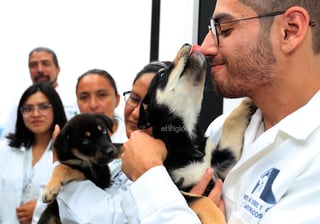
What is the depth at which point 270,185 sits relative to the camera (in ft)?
3.12

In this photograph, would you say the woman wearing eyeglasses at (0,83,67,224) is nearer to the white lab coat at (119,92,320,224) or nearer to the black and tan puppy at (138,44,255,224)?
the black and tan puppy at (138,44,255,224)

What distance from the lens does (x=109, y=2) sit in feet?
12.8

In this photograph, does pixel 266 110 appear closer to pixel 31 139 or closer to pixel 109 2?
pixel 31 139

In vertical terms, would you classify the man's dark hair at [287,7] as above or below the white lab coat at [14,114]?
above

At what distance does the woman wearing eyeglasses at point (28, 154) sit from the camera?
2.29 m

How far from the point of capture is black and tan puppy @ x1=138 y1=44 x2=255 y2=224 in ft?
4.03

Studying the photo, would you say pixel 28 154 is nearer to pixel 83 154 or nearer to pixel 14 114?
pixel 83 154

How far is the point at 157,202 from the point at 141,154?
164mm

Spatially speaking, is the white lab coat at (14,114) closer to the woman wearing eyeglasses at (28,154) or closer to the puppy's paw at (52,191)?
the woman wearing eyeglasses at (28,154)

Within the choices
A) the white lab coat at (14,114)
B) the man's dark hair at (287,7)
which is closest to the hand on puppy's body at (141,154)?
the man's dark hair at (287,7)

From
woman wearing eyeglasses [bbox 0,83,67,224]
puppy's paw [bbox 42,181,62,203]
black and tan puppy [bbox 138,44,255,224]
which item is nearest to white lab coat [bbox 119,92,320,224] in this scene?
black and tan puppy [bbox 138,44,255,224]

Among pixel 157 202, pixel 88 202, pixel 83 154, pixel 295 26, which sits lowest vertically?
pixel 88 202

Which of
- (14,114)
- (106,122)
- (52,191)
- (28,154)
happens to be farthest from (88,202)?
(14,114)

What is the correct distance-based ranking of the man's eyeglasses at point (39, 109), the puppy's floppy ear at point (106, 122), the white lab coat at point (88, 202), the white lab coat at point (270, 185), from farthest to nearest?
1. the man's eyeglasses at point (39, 109)
2. the puppy's floppy ear at point (106, 122)
3. the white lab coat at point (88, 202)
4. the white lab coat at point (270, 185)
